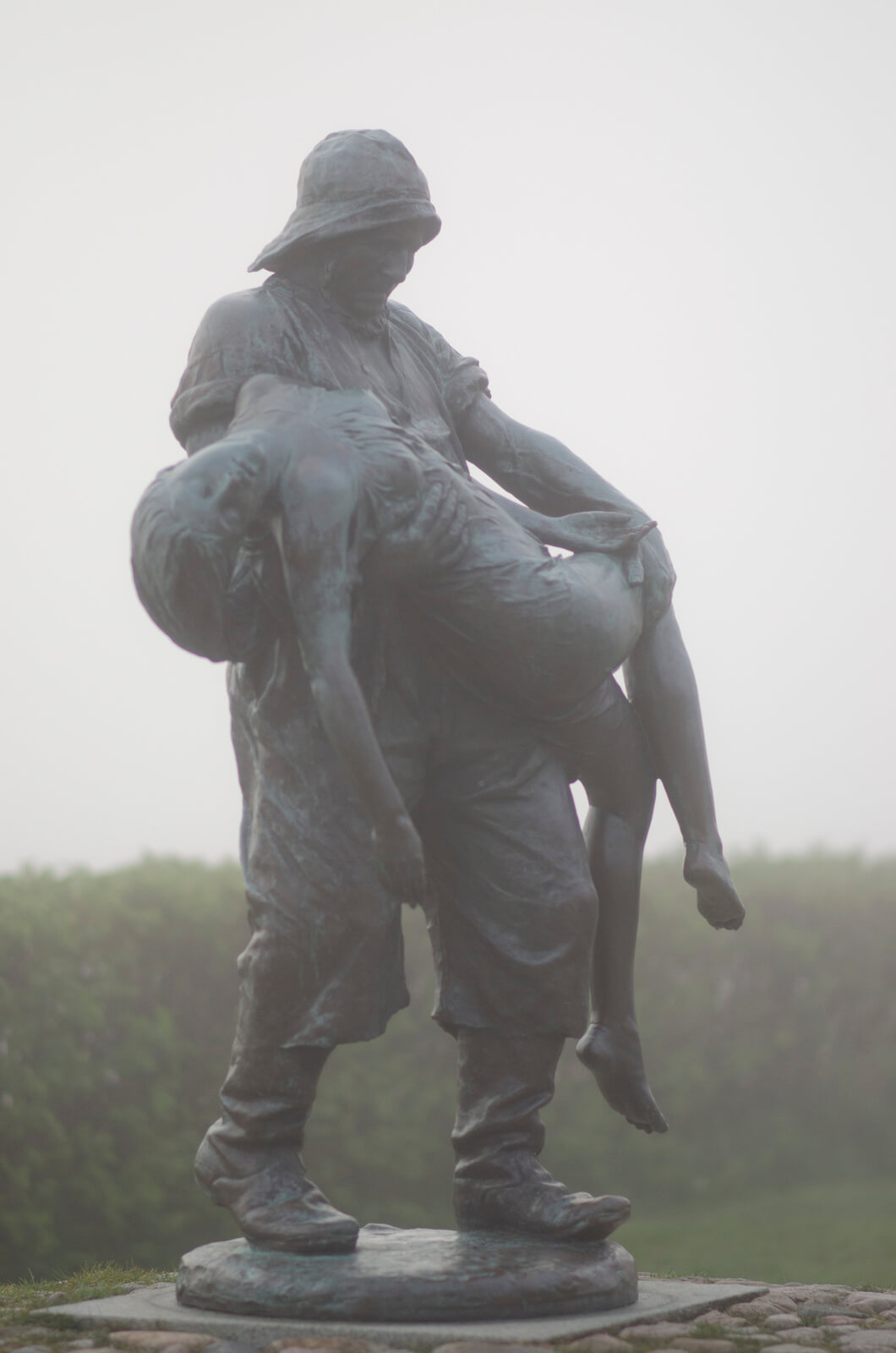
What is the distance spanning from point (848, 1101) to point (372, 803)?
6918 millimetres

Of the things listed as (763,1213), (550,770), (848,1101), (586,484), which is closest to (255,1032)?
(550,770)

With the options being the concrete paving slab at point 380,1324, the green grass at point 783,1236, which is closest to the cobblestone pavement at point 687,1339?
the concrete paving slab at point 380,1324

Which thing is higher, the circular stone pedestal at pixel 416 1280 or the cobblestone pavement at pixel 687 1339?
the circular stone pedestal at pixel 416 1280

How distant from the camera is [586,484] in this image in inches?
167

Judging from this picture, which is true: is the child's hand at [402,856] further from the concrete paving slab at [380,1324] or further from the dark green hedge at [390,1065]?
the dark green hedge at [390,1065]

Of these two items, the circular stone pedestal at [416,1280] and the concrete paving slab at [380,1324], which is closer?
the concrete paving slab at [380,1324]

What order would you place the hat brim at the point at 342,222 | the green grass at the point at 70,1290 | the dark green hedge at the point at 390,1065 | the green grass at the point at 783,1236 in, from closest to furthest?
the hat brim at the point at 342,222 → the green grass at the point at 70,1290 → the dark green hedge at the point at 390,1065 → the green grass at the point at 783,1236

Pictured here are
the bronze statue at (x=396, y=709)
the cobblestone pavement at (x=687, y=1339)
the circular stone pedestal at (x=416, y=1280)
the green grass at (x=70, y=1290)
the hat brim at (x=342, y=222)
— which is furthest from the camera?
the green grass at (x=70, y=1290)

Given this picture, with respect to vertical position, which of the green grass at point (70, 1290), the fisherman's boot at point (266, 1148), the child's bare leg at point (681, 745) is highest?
the child's bare leg at point (681, 745)

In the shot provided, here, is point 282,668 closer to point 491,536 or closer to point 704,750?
point 491,536

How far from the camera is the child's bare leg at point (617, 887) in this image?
403 cm

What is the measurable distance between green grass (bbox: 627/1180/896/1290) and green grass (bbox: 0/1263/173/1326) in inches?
147

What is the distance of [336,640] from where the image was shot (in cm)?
343

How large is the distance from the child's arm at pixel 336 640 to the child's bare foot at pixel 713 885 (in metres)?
0.90
